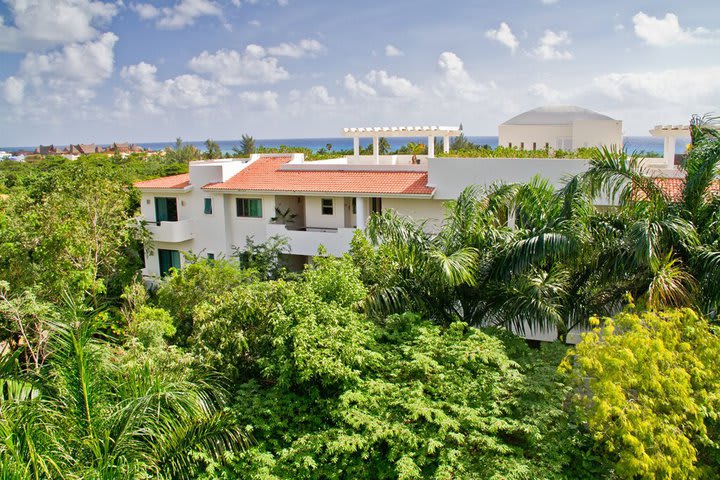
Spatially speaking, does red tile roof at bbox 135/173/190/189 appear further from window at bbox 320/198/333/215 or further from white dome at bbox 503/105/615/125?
white dome at bbox 503/105/615/125

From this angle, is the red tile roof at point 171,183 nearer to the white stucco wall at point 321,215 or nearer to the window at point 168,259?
the window at point 168,259

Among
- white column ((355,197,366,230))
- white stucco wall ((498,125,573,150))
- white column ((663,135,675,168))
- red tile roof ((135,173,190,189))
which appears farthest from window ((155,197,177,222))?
white column ((663,135,675,168))

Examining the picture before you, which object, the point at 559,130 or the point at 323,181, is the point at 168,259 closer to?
the point at 323,181

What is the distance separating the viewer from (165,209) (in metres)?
32.9

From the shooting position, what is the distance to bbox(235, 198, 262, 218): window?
2962 cm

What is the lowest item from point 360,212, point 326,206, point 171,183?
point 360,212

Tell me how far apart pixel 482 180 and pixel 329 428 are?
1450 cm

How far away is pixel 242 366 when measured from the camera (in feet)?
45.3

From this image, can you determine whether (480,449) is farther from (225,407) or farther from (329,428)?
(225,407)

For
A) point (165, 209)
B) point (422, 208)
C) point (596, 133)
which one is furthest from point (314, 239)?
point (596, 133)

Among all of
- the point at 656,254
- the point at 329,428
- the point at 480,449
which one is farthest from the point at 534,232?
the point at 329,428

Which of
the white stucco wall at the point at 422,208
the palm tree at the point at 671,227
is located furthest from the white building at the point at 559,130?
the palm tree at the point at 671,227

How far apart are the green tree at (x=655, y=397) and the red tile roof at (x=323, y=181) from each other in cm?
1445

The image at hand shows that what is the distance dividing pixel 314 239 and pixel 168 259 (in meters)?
10.1
